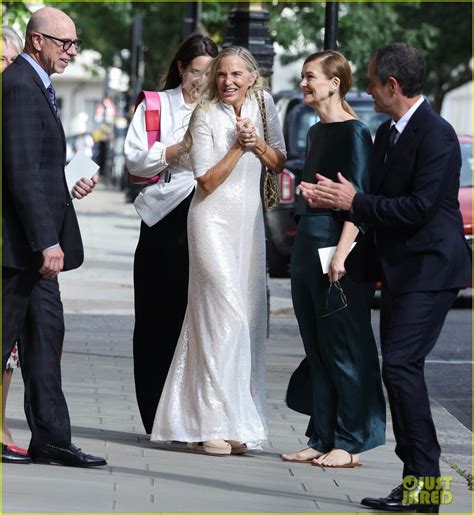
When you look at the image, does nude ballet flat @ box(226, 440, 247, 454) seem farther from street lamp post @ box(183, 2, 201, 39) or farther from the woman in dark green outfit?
street lamp post @ box(183, 2, 201, 39)

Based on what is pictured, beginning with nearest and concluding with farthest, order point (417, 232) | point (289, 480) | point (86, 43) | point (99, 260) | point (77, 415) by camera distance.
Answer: point (417, 232) → point (289, 480) → point (77, 415) → point (99, 260) → point (86, 43)

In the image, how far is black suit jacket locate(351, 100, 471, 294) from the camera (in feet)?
20.0

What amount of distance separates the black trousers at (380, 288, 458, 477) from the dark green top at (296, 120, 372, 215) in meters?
0.90

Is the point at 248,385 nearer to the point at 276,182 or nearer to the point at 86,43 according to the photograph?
the point at 276,182

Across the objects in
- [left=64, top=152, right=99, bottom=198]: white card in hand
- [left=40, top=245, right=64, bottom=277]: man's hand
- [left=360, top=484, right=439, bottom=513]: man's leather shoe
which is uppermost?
[left=64, top=152, right=99, bottom=198]: white card in hand

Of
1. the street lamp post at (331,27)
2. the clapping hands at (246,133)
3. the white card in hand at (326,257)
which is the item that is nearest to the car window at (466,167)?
the street lamp post at (331,27)

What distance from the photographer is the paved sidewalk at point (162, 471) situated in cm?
607

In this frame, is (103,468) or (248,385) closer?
(103,468)

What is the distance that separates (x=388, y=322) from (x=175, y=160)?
1.88 metres

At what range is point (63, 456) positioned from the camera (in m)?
6.91

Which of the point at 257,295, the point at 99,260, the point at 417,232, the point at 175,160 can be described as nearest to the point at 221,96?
the point at 175,160

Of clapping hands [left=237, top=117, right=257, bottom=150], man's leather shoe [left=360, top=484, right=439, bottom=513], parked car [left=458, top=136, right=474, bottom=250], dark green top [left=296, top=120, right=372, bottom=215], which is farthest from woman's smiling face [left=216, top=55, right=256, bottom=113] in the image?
parked car [left=458, top=136, right=474, bottom=250]

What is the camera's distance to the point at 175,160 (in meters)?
7.77

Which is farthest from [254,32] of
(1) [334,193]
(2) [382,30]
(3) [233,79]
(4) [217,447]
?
(2) [382,30]
